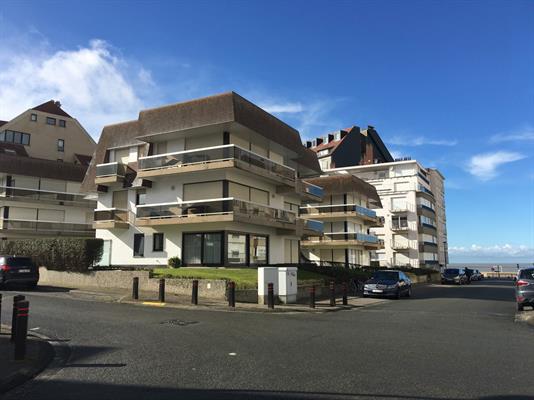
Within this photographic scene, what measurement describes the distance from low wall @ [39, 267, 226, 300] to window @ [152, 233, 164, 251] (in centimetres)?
517

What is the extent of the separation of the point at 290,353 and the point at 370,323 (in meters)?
5.37

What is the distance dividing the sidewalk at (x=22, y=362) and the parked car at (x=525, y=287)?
51.3ft

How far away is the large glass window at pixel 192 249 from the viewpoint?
26891mm

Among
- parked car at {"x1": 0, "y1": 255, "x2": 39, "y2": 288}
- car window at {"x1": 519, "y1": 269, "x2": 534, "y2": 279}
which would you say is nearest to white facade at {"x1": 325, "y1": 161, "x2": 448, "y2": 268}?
car window at {"x1": 519, "y1": 269, "x2": 534, "y2": 279}

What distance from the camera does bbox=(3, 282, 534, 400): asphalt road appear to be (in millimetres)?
6148

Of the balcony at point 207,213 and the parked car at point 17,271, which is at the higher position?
the balcony at point 207,213

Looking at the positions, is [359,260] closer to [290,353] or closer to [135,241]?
[135,241]

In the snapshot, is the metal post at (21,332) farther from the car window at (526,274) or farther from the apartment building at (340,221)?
the apartment building at (340,221)

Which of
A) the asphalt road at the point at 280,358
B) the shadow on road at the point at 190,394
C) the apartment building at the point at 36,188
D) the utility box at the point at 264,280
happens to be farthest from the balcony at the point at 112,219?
the shadow on road at the point at 190,394

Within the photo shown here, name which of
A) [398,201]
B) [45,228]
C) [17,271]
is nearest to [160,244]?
[17,271]

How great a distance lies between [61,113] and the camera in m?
55.6

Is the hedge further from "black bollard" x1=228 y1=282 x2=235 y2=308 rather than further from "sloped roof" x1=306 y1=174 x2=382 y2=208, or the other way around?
"sloped roof" x1=306 y1=174 x2=382 y2=208

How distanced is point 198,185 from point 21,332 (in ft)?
65.3

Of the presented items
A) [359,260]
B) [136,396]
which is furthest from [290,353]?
[359,260]
